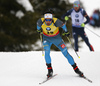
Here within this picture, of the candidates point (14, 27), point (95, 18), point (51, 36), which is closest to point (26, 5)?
point (14, 27)

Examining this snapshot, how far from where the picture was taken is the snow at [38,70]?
4915 millimetres

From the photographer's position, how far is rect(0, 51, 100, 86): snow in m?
4.92

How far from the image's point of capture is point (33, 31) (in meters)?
11.6

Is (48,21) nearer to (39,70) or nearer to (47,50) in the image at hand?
(47,50)

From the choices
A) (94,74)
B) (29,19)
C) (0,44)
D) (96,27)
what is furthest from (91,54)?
(96,27)

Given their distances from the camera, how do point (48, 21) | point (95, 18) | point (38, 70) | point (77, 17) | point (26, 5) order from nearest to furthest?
point (48, 21)
point (38, 70)
point (77, 17)
point (26, 5)
point (95, 18)

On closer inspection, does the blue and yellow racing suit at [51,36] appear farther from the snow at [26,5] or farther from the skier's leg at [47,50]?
the snow at [26,5]

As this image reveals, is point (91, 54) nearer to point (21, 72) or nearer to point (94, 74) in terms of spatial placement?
point (94, 74)

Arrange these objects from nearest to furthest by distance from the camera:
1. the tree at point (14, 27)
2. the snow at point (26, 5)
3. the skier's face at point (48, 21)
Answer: the skier's face at point (48, 21), the snow at point (26, 5), the tree at point (14, 27)

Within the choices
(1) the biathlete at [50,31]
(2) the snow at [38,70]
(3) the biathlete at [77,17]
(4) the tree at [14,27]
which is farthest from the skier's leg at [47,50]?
(4) the tree at [14,27]

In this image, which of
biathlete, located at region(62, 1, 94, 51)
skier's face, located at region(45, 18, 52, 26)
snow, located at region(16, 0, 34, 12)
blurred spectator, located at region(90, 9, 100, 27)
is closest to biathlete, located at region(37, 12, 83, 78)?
skier's face, located at region(45, 18, 52, 26)

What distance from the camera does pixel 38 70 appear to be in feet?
20.9

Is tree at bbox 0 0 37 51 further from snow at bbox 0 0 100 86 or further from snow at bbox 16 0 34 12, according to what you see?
snow at bbox 0 0 100 86

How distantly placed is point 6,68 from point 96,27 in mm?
31699
